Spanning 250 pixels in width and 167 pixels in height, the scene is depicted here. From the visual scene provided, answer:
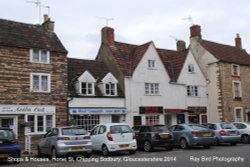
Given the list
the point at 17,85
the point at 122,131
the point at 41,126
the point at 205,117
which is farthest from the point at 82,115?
the point at 205,117

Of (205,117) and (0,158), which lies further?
(205,117)

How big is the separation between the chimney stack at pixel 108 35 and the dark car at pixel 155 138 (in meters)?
13.5

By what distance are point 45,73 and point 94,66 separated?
6.75 metres

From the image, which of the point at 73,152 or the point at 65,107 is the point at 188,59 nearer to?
the point at 65,107

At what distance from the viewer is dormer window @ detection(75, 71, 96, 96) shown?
27.1m

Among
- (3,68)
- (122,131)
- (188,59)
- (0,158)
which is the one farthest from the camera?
(188,59)

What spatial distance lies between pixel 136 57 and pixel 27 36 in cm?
1035

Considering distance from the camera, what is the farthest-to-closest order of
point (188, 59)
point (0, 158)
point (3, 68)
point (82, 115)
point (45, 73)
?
point (188, 59)
point (82, 115)
point (45, 73)
point (3, 68)
point (0, 158)

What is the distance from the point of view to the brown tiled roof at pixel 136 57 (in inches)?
1214

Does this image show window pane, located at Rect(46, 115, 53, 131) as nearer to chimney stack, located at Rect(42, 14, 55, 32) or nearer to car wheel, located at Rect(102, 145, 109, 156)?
chimney stack, located at Rect(42, 14, 55, 32)

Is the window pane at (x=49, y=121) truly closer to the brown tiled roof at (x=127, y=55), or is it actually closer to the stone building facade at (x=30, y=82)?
the stone building facade at (x=30, y=82)

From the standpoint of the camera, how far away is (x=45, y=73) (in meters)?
24.7

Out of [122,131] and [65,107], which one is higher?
[65,107]

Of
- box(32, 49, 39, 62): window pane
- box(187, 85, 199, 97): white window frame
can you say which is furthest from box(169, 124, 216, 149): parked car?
box(187, 85, 199, 97): white window frame
